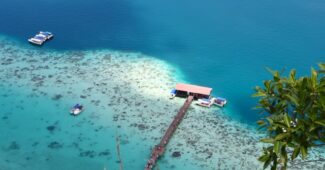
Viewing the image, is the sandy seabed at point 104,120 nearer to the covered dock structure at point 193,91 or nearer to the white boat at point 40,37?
the covered dock structure at point 193,91

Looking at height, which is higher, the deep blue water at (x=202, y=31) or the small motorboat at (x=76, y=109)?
the deep blue water at (x=202, y=31)

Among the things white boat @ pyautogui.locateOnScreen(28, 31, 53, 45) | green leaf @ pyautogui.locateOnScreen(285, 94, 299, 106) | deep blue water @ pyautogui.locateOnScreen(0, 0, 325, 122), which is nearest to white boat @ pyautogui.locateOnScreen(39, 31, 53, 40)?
white boat @ pyautogui.locateOnScreen(28, 31, 53, 45)

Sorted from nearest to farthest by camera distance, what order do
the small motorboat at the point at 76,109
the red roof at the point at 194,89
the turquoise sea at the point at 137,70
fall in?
the turquoise sea at the point at 137,70
the small motorboat at the point at 76,109
the red roof at the point at 194,89

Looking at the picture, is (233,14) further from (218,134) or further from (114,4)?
(218,134)

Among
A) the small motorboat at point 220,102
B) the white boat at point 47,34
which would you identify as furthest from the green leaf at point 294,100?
the white boat at point 47,34

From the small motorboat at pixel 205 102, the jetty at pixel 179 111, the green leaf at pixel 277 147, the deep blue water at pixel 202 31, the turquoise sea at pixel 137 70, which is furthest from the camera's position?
the deep blue water at pixel 202 31

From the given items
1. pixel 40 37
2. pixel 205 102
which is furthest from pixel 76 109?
pixel 40 37

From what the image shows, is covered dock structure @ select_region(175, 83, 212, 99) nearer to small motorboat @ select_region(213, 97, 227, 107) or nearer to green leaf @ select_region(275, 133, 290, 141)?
small motorboat @ select_region(213, 97, 227, 107)

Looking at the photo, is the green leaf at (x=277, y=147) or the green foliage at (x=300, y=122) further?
the green foliage at (x=300, y=122)
